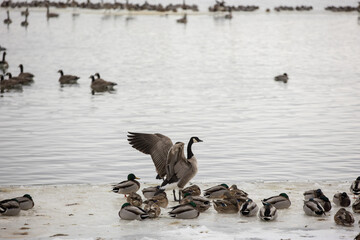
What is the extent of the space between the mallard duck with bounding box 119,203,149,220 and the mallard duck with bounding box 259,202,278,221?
1936 mm

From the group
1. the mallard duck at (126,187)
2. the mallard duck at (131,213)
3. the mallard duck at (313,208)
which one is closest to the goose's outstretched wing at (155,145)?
the mallard duck at (126,187)

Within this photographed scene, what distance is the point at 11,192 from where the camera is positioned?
12.6m

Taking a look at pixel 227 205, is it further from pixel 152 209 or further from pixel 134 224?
pixel 134 224

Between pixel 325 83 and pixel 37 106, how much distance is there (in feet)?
52.8

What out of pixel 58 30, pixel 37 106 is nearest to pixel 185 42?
pixel 58 30

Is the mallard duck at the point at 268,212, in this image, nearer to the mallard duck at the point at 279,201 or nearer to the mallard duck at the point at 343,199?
the mallard duck at the point at 279,201

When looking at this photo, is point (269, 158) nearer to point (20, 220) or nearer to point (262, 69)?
point (20, 220)

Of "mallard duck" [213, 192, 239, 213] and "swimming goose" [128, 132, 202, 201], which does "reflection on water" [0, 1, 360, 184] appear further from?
"mallard duck" [213, 192, 239, 213]

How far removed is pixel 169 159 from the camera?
38.9ft

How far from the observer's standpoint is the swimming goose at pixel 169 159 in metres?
11.7

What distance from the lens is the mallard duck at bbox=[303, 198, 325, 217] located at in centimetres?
1063

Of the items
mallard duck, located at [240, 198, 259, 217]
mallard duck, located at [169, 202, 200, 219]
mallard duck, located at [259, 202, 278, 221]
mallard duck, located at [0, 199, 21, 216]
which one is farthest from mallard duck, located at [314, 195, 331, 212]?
mallard duck, located at [0, 199, 21, 216]

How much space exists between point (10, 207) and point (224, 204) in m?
3.67

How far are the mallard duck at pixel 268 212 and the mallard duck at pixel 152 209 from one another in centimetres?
175
